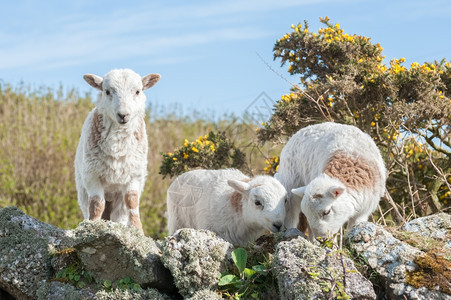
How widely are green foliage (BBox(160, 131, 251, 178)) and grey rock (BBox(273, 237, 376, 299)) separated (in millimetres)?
4611

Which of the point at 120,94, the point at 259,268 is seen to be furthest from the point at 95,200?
the point at 259,268

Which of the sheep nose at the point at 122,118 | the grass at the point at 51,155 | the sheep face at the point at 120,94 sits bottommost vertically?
the grass at the point at 51,155

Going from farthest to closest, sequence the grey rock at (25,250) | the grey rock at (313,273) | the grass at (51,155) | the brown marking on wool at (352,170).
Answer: the grass at (51,155), the brown marking on wool at (352,170), the grey rock at (25,250), the grey rock at (313,273)

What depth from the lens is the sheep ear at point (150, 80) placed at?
288 inches

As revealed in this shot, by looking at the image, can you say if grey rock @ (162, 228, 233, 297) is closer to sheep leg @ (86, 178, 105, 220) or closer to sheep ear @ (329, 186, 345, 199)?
sheep ear @ (329, 186, 345, 199)

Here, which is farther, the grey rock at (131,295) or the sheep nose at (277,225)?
the sheep nose at (277,225)

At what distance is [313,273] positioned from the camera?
503cm

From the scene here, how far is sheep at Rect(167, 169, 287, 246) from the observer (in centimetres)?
636

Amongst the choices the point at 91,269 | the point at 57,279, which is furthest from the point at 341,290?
the point at 57,279

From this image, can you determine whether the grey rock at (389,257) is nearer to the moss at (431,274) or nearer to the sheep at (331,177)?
the moss at (431,274)

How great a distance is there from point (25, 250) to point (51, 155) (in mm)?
9505

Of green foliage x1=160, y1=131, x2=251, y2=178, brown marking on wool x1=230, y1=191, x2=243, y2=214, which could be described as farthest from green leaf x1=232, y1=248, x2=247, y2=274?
green foliage x1=160, y1=131, x2=251, y2=178

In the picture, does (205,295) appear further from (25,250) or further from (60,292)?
(25,250)

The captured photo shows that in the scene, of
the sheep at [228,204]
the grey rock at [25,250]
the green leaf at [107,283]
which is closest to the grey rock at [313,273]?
the sheep at [228,204]
